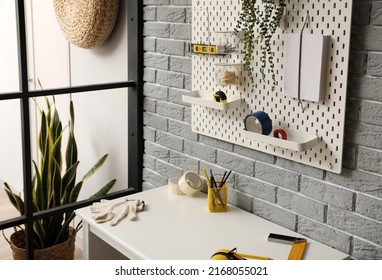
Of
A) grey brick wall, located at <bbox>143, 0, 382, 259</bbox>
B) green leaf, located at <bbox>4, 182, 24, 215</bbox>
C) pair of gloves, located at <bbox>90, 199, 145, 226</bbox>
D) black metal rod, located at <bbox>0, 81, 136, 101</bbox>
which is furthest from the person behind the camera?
green leaf, located at <bbox>4, 182, 24, 215</bbox>

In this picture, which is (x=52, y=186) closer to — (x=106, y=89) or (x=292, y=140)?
(x=106, y=89)

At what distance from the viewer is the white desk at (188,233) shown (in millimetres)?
1700

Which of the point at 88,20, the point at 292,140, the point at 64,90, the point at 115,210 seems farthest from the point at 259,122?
the point at 88,20

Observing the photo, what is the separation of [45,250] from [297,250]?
1.40 meters

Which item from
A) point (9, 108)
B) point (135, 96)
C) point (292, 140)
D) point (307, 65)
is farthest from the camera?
point (9, 108)

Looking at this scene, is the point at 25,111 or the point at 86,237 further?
the point at 25,111

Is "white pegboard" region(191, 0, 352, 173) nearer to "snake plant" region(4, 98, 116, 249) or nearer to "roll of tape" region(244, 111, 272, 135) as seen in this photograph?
"roll of tape" region(244, 111, 272, 135)

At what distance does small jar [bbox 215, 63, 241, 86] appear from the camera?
1.96 metres

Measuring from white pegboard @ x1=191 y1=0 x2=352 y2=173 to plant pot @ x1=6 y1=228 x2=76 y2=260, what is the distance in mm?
1000

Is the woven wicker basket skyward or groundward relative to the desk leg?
skyward

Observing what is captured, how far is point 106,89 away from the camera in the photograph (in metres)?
2.53

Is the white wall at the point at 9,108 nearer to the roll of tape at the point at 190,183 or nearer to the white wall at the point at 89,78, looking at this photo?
the white wall at the point at 89,78

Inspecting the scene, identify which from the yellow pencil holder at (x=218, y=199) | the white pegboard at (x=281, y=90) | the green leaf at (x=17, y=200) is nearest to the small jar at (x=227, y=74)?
the white pegboard at (x=281, y=90)

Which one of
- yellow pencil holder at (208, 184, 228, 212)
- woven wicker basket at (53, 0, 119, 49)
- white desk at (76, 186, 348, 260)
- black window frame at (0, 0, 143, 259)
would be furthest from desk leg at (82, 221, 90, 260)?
woven wicker basket at (53, 0, 119, 49)
